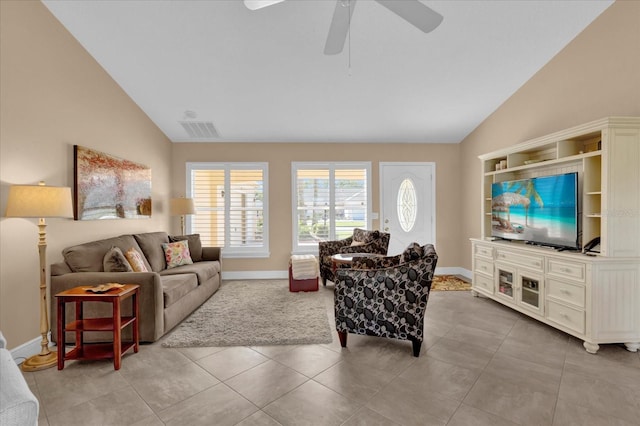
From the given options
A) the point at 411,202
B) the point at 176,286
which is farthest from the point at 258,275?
the point at 411,202

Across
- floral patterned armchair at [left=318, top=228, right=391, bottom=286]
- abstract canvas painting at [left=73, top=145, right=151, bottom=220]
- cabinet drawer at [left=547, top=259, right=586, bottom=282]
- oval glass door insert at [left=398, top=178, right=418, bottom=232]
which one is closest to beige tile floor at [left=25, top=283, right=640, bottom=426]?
cabinet drawer at [left=547, top=259, right=586, bottom=282]

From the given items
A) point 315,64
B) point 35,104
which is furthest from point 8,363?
point 315,64

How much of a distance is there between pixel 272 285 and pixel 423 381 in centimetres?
324

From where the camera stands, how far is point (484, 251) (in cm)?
418

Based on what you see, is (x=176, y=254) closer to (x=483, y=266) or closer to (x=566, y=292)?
(x=483, y=266)

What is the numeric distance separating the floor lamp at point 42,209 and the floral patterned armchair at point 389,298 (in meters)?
2.49

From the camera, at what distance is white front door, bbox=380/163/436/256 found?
18.8ft

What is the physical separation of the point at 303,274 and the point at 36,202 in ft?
10.5

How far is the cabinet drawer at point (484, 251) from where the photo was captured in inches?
159

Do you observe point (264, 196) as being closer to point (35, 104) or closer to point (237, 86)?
point (237, 86)

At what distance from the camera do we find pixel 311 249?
562cm

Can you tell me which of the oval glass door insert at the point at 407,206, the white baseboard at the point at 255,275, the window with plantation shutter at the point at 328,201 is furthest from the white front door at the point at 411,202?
the white baseboard at the point at 255,275

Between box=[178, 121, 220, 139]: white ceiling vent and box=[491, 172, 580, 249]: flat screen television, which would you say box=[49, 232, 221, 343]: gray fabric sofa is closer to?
box=[178, 121, 220, 139]: white ceiling vent

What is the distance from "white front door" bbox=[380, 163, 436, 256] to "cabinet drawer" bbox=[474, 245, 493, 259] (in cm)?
140
